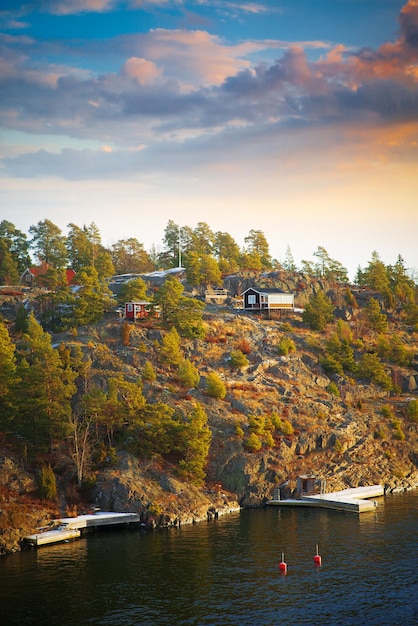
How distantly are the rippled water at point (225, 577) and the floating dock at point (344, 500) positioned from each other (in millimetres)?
5881

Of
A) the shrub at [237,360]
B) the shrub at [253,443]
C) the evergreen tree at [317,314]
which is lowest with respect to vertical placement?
the shrub at [253,443]

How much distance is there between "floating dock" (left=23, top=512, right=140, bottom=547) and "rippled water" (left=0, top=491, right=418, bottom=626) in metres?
1.66

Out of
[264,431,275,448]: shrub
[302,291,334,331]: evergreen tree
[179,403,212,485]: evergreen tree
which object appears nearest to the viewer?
[179,403,212,485]: evergreen tree

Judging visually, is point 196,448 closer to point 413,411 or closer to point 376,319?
point 413,411

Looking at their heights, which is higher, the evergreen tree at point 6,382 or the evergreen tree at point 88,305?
the evergreen tree at point 88,305

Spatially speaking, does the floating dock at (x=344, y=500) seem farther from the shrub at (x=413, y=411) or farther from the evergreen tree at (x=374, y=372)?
the evergreen tree at (x=374, y=372)

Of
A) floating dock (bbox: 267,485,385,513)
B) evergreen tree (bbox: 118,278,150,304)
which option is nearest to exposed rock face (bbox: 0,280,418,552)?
floating dock (bbox: 267,485,385,513)

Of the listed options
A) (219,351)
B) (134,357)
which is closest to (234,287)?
(219,351)

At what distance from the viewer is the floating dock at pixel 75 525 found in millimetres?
81562

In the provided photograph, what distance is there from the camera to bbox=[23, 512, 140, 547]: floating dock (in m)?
81.6

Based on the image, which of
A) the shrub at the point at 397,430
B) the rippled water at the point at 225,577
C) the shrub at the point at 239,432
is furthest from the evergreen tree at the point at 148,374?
the shrub at the point at 397,430

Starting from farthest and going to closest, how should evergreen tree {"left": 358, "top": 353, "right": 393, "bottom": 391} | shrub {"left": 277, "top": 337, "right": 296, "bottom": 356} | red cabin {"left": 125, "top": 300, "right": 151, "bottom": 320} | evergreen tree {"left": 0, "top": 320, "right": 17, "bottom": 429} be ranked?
red cabin {"left": 125, "top": 300, "right": 151, "bottom": 320} < evergreen tree {"left": 358, "top": 353, "right": 393, "bottom": 391} < shrub {"left": 277, "top": 337, "right": 296, "bottom": 356} < evergreen tree {"left": 0, "top": 320, "right": 17, "bottom": 429}

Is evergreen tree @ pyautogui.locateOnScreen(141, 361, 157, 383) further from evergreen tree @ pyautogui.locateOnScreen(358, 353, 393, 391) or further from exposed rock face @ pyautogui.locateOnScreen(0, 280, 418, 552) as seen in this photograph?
evergreen tree @ pyautogui.locateOnScreen(358, 353, 393, 391)

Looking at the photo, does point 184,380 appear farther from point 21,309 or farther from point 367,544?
point 367,544
